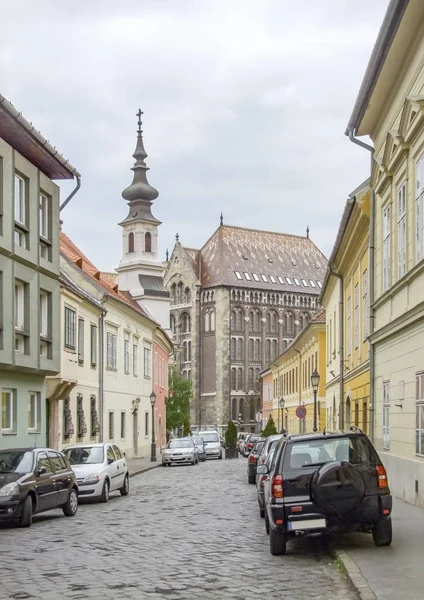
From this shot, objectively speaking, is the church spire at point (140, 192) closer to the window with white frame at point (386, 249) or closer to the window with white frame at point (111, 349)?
the window with white frame at point (111, 349)

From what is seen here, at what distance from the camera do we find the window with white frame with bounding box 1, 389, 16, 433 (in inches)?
969

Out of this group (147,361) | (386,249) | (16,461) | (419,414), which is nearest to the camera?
(419,414)

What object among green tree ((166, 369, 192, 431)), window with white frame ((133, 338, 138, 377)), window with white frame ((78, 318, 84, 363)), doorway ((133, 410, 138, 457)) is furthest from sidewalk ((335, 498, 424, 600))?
green tree ((166, 369, 192, 431))

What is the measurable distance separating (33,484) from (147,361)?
38.6 meters

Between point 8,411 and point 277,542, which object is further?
point 8,411

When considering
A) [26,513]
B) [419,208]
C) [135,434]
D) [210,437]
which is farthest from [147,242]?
[419,208]

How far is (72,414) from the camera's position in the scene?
35938mm

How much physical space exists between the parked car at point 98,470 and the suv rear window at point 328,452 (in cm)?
1083

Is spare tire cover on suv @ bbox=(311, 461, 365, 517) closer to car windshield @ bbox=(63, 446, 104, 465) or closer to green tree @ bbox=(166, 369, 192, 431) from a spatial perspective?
car windshield @ bbox=(63, 446, 104, 465)

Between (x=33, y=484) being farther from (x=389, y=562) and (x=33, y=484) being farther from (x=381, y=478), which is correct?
(x=389, y=562)

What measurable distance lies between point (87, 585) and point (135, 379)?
41087 millimetres

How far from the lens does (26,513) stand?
17047 millimetres

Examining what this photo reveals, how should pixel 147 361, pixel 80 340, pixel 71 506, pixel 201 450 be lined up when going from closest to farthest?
pixel 71 506, pixel 80 340, pixel 201 450, pixel 147 361

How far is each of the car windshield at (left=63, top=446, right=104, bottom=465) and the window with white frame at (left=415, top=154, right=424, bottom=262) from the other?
10.2m
